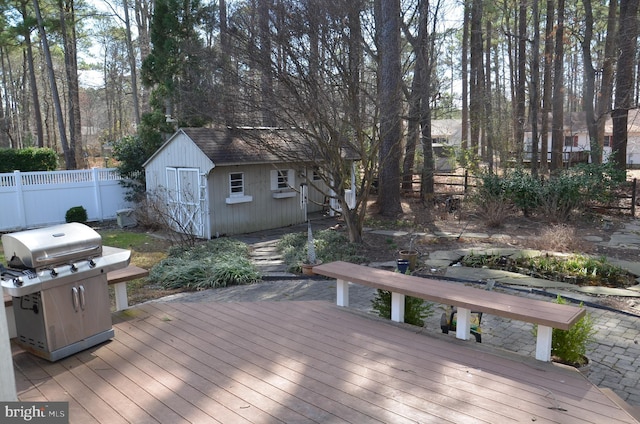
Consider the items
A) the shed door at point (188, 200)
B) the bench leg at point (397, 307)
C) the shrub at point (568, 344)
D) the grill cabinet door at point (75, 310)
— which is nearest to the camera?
the grill cabinet door at point (75, 310)

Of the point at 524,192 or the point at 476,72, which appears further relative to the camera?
the point at 476,72

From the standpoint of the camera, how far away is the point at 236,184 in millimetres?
12289

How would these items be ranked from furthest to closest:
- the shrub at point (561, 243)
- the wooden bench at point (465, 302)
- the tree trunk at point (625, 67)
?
the tree trunk at point (625, 67), the shrub at point (561, 243), the wooden bench at point (465, 302)

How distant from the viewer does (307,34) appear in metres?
8.23

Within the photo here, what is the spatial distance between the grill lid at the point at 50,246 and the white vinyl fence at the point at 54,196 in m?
11.6

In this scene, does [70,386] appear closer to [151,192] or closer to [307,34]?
[307,34]

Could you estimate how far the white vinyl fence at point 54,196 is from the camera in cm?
1317

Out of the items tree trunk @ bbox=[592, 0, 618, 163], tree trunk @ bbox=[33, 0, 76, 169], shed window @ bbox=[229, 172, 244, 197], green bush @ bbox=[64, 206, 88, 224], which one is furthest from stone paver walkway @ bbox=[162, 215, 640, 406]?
tree trunk @ bbox=[33, 0, 76, 169]

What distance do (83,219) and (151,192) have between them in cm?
268

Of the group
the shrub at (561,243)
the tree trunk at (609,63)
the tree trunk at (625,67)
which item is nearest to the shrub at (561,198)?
the tree trunk at (625,67)

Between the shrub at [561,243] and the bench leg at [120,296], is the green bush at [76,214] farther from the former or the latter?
the shrub at [561,243]

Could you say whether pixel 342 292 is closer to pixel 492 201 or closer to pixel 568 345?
pixel 568 345
